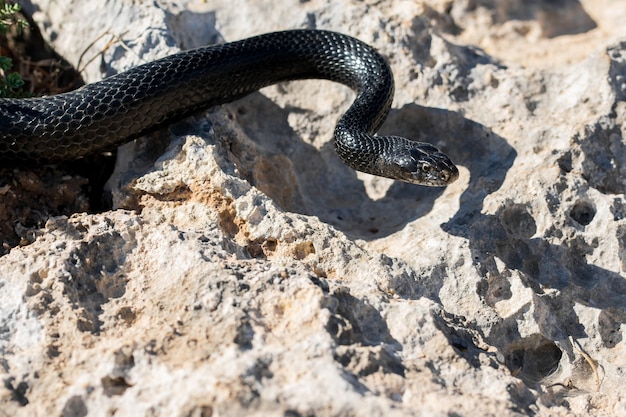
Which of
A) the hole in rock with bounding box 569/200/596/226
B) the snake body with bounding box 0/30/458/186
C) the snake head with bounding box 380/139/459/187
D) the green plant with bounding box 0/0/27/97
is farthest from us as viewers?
the green plant with bounding box 0/0/27/97

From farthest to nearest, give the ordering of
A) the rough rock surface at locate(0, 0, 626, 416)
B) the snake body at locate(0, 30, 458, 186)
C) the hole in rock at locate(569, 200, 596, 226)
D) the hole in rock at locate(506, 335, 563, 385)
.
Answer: the snake body at locate(0, 30, 458, 186) < the hole in rock at locate(569, 200, 596, 226) < the hole in rock at locate(506, 335, 563, 385) < the rough rock surface at locate(0, 0, 626, 416)

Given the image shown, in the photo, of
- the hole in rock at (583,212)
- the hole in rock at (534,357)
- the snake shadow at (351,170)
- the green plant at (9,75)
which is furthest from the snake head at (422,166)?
the green plant at (9,75)

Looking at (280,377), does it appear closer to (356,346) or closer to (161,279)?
(356,346)

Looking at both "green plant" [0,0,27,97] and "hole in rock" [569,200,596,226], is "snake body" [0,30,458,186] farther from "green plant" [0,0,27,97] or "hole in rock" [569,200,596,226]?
"hole in rock" [569,200,596,226]

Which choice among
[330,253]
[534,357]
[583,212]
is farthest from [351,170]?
[534,357]

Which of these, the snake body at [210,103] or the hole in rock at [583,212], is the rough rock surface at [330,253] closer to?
the hole in rock at [583,212]

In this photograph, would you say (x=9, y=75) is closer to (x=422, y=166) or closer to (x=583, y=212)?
(x=422, y=166)

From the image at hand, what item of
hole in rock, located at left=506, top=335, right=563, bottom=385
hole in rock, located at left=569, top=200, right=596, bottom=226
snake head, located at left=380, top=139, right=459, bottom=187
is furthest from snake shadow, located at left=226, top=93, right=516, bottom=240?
hole in rock, located at left=506, top=335, right=563, bottom=385
